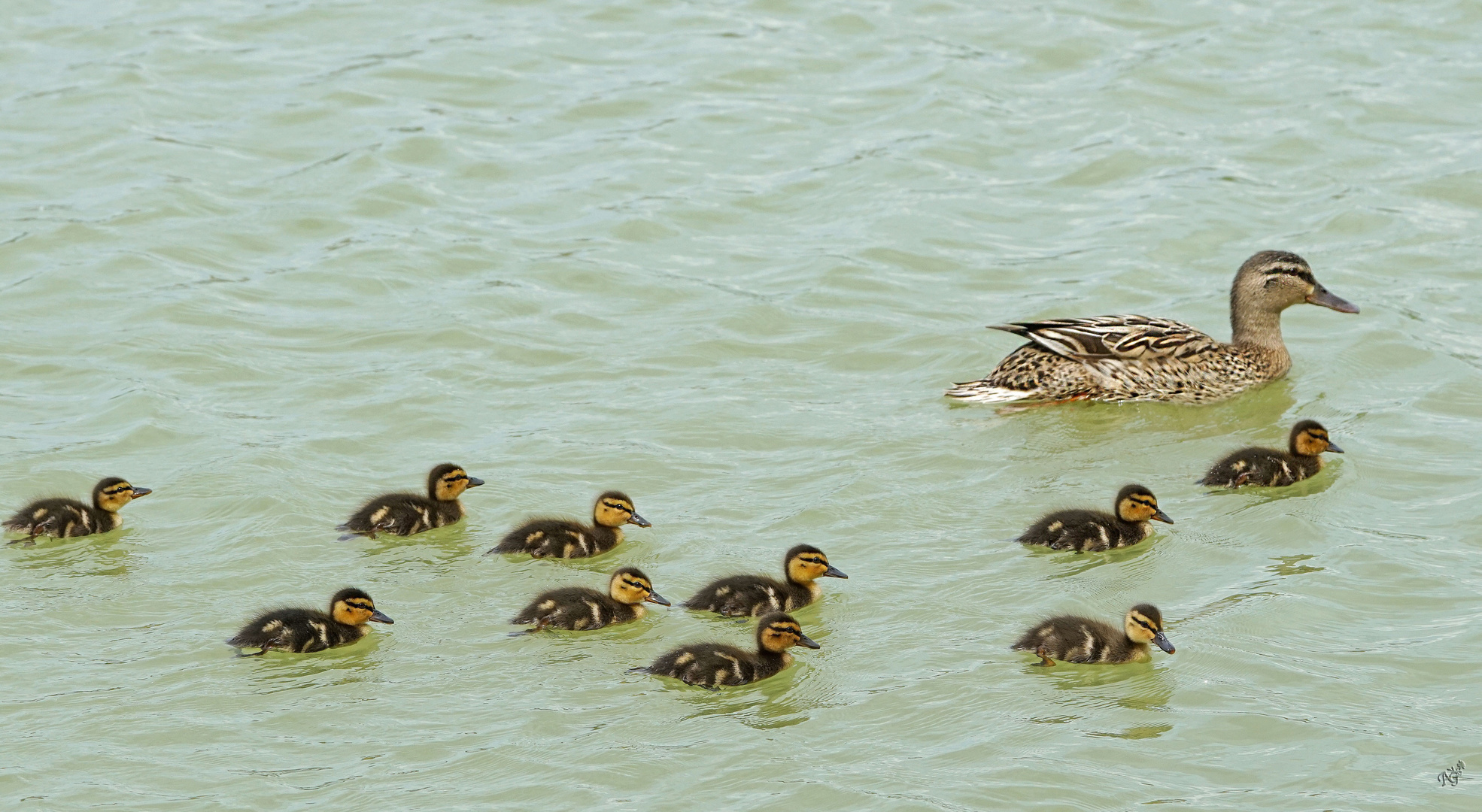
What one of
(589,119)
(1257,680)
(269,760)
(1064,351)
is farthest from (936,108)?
(269,760)

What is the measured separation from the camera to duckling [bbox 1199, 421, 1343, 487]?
31.1ft

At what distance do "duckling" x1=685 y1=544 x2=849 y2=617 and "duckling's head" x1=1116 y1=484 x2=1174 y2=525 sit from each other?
1.34m

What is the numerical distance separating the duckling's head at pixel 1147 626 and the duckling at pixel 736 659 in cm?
121

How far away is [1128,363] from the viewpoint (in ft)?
35.6

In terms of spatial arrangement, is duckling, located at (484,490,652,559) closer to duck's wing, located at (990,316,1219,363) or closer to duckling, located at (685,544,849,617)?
duckling, located at (685,544,849,617)

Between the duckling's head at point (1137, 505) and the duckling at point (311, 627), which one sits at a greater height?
the duckling's head at point (1137, 505)

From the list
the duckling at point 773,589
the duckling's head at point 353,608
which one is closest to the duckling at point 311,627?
the duckling's head at point 353,608

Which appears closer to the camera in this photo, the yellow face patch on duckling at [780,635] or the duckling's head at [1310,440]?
the yellow face patch on duckling at [780,635]

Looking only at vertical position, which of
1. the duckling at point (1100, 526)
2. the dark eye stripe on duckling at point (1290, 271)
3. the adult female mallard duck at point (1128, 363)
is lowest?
the duckling at point (1100, 526)

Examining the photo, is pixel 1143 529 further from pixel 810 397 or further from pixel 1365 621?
pixel 810 397

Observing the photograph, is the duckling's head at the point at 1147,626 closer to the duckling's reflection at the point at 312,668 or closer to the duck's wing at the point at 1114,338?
the duckling's reflection at the point at 312,668

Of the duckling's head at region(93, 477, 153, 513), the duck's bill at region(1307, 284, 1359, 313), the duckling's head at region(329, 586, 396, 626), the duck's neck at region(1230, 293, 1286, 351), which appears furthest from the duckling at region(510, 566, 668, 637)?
the duck's bill at region(1307, 284, 1359, 313)

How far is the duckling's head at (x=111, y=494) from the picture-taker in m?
9.02

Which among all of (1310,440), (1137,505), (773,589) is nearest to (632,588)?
(773,589)
